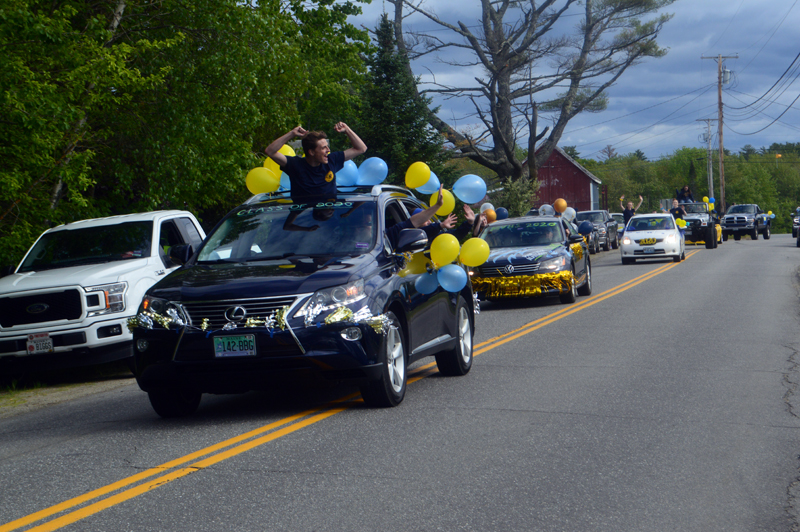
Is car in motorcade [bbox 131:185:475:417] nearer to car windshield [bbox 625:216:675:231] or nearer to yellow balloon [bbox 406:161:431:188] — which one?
yellow balloon [bbox 406:161:431:188]

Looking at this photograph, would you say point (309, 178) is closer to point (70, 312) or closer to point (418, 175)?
point (418, 175)

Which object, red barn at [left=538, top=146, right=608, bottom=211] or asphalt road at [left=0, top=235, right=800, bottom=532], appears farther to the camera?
red barn at [left=538, top=146, right=608, bottom=211]

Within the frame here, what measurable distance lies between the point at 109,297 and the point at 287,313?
14.3 ft

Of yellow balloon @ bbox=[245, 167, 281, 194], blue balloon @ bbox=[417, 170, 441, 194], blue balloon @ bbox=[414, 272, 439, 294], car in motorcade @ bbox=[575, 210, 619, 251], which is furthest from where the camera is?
car in motorcade @ bbox=[575, 210, 619, 251]

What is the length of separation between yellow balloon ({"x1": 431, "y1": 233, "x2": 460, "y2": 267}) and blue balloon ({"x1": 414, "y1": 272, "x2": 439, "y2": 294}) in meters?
0.16

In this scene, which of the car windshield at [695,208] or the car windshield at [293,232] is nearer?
the car windshield at [293,232]

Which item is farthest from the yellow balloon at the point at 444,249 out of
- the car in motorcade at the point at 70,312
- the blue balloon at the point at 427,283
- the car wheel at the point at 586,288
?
the car wheel at the point at 586,288

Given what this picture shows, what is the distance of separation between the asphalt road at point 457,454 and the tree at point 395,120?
21301 mm

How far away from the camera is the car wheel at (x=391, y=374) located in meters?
6.91

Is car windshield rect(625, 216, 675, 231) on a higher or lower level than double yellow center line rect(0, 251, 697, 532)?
higher

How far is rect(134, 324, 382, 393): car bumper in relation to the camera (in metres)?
6.44

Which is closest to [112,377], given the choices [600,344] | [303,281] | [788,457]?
[303,281]

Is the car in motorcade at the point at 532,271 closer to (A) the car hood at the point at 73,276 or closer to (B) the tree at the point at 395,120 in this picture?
(A) the car hood at the point at 73,276

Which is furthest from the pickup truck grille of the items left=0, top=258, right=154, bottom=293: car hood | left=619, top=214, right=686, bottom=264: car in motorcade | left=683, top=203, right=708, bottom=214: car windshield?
left=683, top=203, right=708, bottom=214: car windshield
